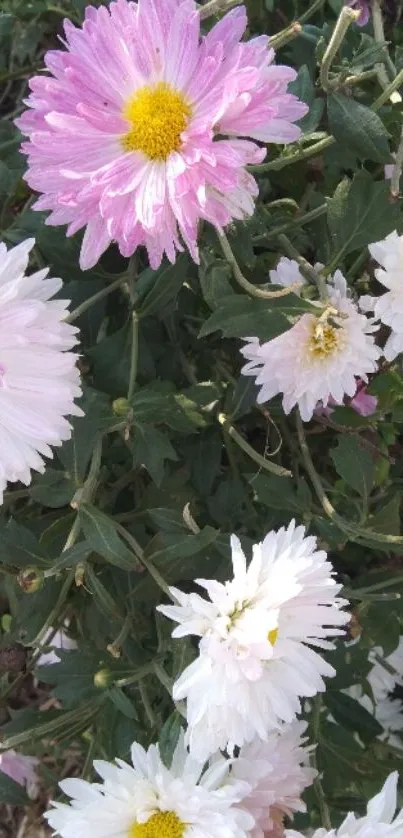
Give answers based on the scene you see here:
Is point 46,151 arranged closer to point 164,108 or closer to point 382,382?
point 164,108

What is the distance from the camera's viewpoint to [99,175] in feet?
1.92

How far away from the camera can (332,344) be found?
0.74m

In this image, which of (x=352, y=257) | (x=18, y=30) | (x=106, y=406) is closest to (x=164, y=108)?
(x=106, y=406)

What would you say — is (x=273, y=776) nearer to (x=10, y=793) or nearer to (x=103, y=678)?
(x=103, y=678)

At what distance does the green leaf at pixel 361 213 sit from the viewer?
0.70 m

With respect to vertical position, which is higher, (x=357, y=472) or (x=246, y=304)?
(x=246, y=304)

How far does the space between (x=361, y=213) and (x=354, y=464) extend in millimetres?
231

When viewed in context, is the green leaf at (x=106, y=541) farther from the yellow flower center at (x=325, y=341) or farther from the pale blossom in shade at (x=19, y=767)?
the pale blossom in shade at (x=19, y=767)

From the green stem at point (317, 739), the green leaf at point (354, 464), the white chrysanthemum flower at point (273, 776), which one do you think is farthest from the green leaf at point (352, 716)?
the green leaf at point (354, 464)

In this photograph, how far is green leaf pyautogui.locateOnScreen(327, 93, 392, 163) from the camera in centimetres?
70

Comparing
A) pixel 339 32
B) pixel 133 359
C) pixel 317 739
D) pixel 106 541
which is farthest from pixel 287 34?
pixel 317 739

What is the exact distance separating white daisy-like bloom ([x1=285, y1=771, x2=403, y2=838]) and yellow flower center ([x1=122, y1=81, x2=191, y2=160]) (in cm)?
52

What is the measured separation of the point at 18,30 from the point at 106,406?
67 cm

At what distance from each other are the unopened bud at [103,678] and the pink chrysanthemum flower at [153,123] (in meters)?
0.39
